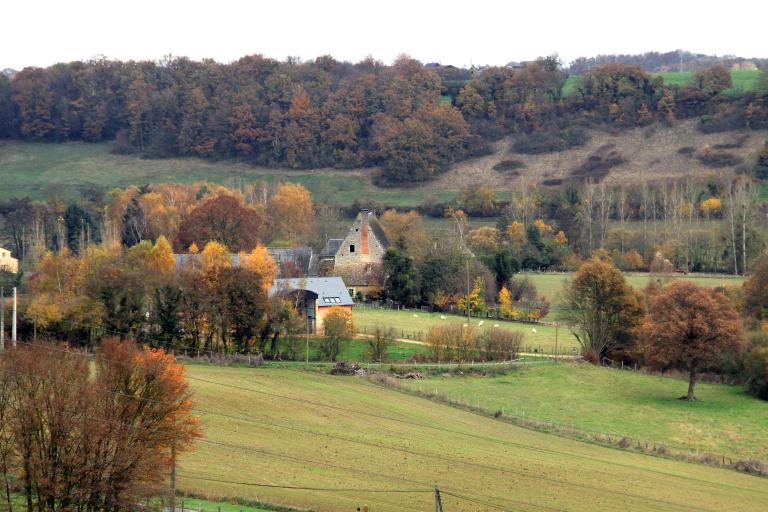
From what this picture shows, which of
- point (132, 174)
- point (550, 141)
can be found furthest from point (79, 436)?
point (550, 141)

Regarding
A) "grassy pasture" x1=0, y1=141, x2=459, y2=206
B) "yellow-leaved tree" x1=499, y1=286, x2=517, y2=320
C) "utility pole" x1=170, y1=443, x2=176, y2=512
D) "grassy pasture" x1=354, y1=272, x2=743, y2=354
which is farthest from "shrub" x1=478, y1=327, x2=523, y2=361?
"grassy pasture" x1=0, y1=141, x2=459, y2=206

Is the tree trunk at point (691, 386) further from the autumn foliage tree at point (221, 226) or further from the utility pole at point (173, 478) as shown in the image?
the autumn foliage tree at point (221, 226)

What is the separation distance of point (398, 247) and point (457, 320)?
52.8 ft

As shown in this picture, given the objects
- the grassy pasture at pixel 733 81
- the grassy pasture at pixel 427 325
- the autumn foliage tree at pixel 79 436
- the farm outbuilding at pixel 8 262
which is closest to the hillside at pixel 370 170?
the grassy pasture at pixel 733 81

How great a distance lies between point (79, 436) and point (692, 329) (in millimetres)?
32575

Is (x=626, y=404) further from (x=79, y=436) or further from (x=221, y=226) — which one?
(x=221, y=226)

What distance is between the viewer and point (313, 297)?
6191cm

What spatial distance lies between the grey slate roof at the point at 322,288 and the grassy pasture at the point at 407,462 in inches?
592

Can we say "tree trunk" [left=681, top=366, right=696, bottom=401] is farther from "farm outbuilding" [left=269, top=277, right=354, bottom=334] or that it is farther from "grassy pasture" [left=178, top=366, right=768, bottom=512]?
"farm outbuilding" [left=269, top=277, right=354, bottom=334]

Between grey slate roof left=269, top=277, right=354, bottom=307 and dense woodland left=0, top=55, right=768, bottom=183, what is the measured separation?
6471cm

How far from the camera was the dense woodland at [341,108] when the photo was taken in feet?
437

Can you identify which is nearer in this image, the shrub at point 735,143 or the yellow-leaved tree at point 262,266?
the yellow-leaved tree at point 262,266

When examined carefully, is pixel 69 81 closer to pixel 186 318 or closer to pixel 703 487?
pixel 186 318

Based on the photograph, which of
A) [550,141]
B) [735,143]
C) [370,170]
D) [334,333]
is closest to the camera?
[334,333]
